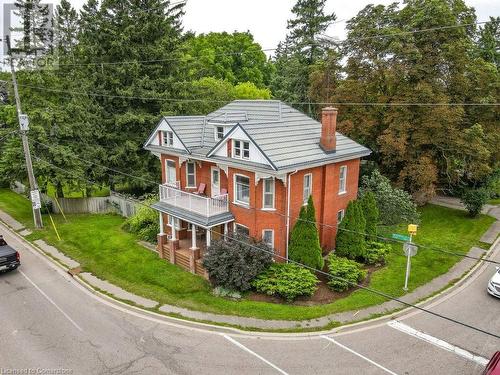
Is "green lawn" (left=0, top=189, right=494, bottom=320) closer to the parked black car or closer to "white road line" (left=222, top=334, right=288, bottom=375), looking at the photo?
"white road line" (left=222, top=334, right=288, bottom=375)

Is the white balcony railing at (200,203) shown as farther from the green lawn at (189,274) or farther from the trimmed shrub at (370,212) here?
the trimmed shrub at (370,212)

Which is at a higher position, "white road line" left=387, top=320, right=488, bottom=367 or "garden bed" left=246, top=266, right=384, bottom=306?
"white road line" left=387, top=320, right=488, bottom=367

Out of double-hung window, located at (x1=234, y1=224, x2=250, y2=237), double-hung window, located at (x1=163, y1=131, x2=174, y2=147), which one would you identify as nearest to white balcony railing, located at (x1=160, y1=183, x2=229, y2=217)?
double-hung window, located at (x1=234, y1=224, x2=250, y2=237)

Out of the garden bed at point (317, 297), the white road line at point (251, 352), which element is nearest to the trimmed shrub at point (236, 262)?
the garden bed at point (317, 297)

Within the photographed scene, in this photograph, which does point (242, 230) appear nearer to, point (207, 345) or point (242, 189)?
point (242, 189)

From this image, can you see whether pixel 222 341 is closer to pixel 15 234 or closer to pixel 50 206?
pixel 15 234

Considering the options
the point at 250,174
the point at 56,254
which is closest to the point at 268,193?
the point at 250,174
